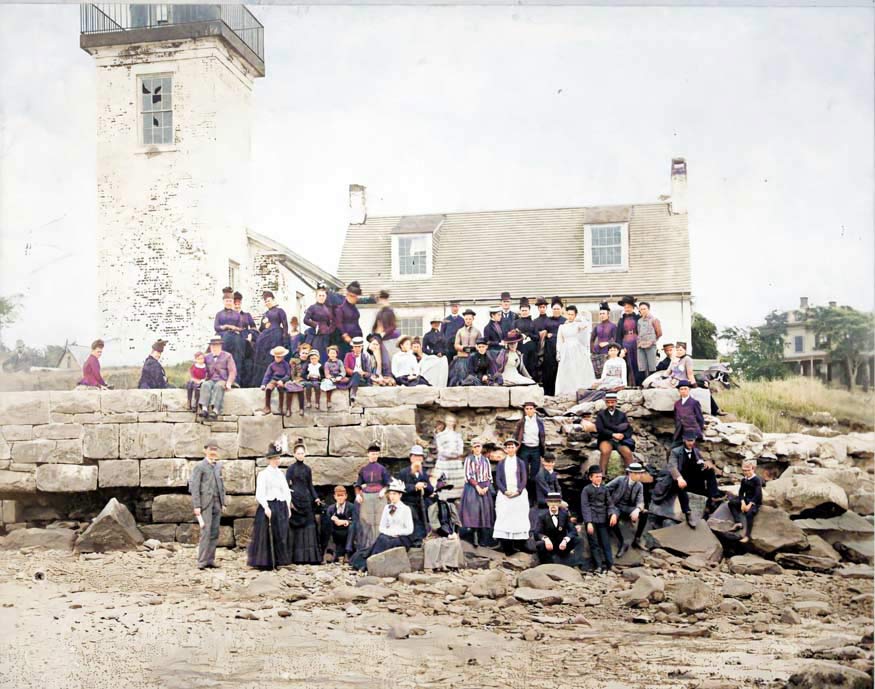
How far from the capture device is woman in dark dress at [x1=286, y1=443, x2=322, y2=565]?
565 cm

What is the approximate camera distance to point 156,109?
5.71m

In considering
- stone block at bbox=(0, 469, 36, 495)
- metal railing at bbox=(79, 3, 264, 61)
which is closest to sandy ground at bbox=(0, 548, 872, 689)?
stone block at bbox=(0, 469, 36, 495)

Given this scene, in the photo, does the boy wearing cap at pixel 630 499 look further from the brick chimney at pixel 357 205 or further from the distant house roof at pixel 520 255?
the brick chimney at pixel 357 205

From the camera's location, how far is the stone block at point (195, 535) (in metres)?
5.81

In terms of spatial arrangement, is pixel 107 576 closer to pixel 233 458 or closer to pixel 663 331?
pixel 233 458

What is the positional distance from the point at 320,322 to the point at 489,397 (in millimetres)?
1071

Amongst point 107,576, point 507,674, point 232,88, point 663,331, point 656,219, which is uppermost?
point 232,88

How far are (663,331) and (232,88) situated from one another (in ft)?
9.28

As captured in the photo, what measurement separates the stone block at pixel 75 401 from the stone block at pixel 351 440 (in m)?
1.43

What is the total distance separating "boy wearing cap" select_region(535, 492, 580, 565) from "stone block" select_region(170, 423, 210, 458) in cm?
201

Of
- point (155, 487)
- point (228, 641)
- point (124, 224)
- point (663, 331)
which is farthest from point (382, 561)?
point (124, 224)

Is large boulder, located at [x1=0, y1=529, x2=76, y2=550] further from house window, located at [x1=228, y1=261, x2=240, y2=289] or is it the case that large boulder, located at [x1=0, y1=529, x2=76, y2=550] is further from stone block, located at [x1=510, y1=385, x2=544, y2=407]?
stone block, located at [x1=510, y1=385, x2=544, y2=407]

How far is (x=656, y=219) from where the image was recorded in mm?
5723

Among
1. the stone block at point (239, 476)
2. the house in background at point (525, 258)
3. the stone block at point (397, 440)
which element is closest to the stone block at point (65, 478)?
the stone block at point (239, 476)
